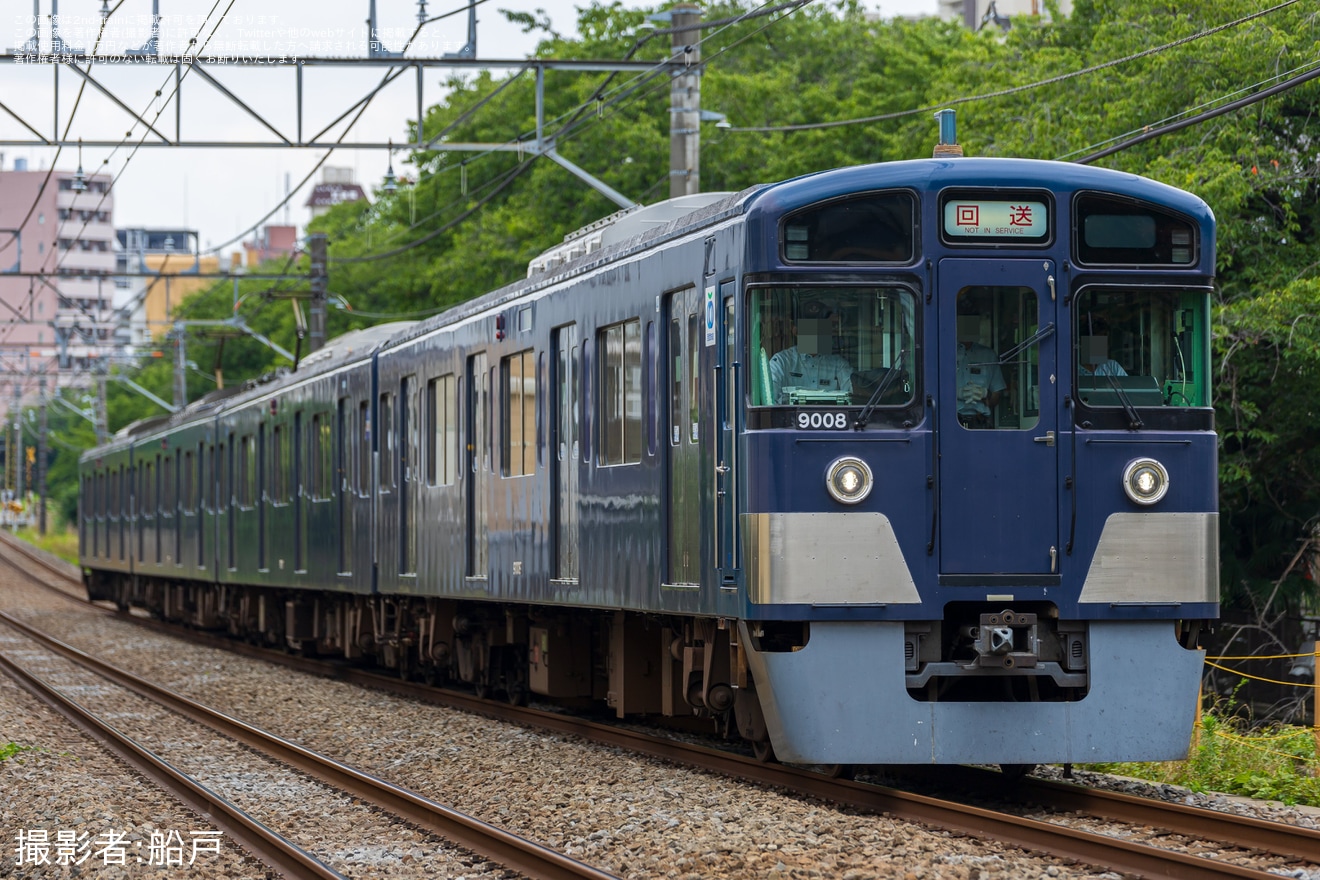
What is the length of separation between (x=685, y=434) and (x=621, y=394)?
118 cm

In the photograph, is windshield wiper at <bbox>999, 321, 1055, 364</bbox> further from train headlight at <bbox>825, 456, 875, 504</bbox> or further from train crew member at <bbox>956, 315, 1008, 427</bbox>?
train headlight at <bbox>825, 456, 875, 504</bbox>

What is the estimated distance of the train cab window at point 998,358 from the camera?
933 centimetres

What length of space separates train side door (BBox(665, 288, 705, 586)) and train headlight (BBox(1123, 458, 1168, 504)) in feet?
6.95

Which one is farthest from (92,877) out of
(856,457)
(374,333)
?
(374,333)

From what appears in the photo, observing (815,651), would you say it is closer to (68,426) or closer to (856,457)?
(856,457)

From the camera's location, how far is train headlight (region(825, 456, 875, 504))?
9133 mm

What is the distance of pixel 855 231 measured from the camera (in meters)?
9.41

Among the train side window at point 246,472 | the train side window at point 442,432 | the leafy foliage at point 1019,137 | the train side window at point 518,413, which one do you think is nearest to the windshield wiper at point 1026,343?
the train side window at point 518,413

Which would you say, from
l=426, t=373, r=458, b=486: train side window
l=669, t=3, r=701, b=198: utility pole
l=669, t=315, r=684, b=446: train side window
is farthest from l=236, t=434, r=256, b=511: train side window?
l=669, t=315, r=684, b=446: train side window

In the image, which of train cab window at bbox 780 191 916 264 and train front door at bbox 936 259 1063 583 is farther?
train cab window at bbox 780 191 916 264

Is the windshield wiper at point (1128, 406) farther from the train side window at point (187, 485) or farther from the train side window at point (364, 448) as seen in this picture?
the train side window at point (187, 485)

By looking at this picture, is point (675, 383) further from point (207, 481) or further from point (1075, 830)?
point (207, 481)

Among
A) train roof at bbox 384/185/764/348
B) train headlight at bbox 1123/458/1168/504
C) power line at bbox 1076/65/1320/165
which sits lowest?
train headlight at bbox 1123/458/1168/504

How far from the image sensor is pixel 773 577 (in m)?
9.06
